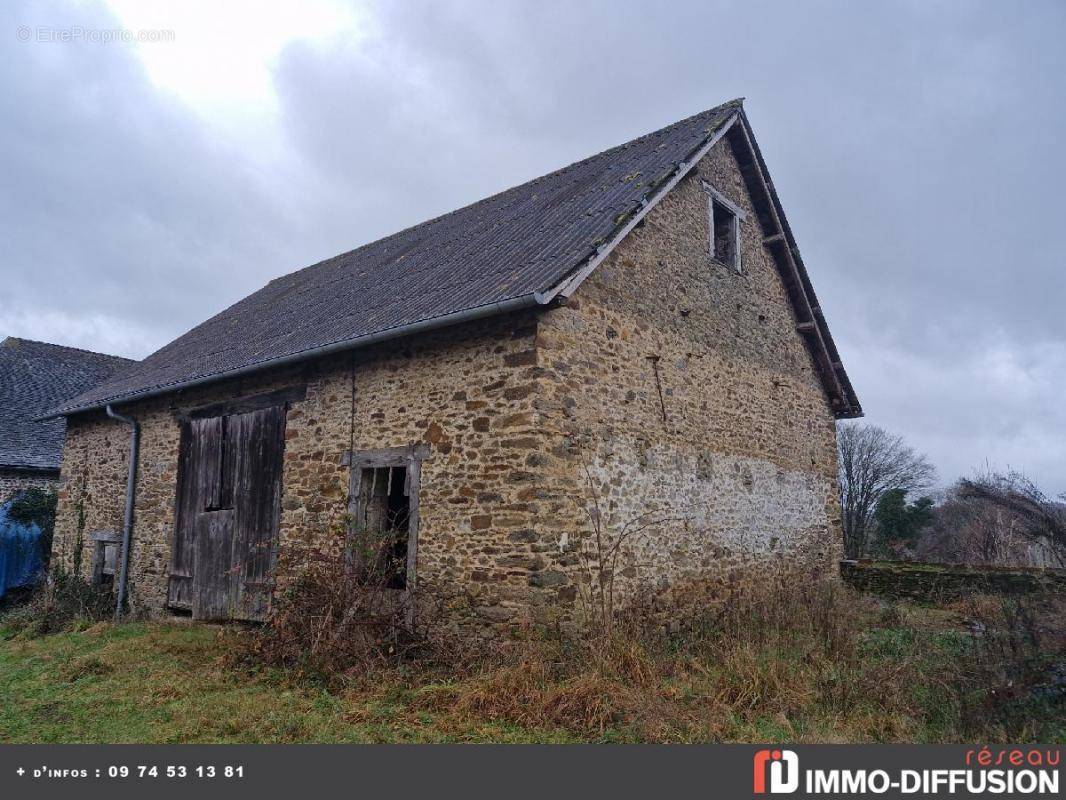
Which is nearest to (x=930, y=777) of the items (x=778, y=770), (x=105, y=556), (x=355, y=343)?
(x=778, y=770)

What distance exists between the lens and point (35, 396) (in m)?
18.2

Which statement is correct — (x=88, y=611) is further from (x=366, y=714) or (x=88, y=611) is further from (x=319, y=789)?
(x=319, y=789)

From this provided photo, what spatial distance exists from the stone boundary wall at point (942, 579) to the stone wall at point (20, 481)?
1578 centimetres

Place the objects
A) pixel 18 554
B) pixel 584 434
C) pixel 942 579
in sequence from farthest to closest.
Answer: pixel 18 554 → pixel 942 579 → pixel 584 434

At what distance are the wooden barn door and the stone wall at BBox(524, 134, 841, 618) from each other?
165 inches

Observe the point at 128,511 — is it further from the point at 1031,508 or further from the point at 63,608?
the point at 1031,508

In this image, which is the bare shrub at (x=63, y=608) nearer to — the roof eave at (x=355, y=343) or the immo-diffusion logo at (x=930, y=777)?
the roof eave at (x=355, y=343)

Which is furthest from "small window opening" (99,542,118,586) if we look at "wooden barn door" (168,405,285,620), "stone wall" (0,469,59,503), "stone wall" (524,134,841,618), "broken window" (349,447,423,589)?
"stone wall" (524,134,841,618)

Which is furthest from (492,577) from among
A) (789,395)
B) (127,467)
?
(127,467)

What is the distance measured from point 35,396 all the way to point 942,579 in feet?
64.2

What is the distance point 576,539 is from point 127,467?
8.58 metres

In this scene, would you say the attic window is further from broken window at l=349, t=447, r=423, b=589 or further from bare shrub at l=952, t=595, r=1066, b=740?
bare shrub at l=952, t=595, r=1066, b=740

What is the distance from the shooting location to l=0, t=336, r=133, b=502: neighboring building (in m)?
15.8

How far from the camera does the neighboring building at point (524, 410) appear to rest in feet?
23.8
